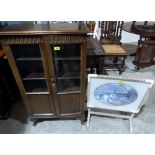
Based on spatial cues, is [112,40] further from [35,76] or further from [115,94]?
[35,76]

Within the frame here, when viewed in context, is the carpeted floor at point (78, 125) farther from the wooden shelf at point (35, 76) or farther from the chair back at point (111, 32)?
the chair back at point (111, 32)

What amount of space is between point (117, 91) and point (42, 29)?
1.12 metres

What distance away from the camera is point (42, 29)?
142 cm

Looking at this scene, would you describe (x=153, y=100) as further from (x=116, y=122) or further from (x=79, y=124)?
(x=79, y=124)

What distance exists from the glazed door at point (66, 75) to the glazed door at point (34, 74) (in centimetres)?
9

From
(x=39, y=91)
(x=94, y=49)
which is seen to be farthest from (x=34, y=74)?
(x=94, y=49)

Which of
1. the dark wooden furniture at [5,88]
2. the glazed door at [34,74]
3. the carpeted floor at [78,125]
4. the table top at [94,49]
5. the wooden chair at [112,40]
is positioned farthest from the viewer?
the wooden chair at [112,40]

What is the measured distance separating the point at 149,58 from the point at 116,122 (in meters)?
1.86

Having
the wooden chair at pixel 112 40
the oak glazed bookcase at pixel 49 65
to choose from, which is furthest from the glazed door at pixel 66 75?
the wooden chair at pixel 112 40

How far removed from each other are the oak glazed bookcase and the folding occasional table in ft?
0.47

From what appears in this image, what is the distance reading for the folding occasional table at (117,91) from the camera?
1.76m

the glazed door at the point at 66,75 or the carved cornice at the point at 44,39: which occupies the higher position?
the carved cornice at the point at 44,39
